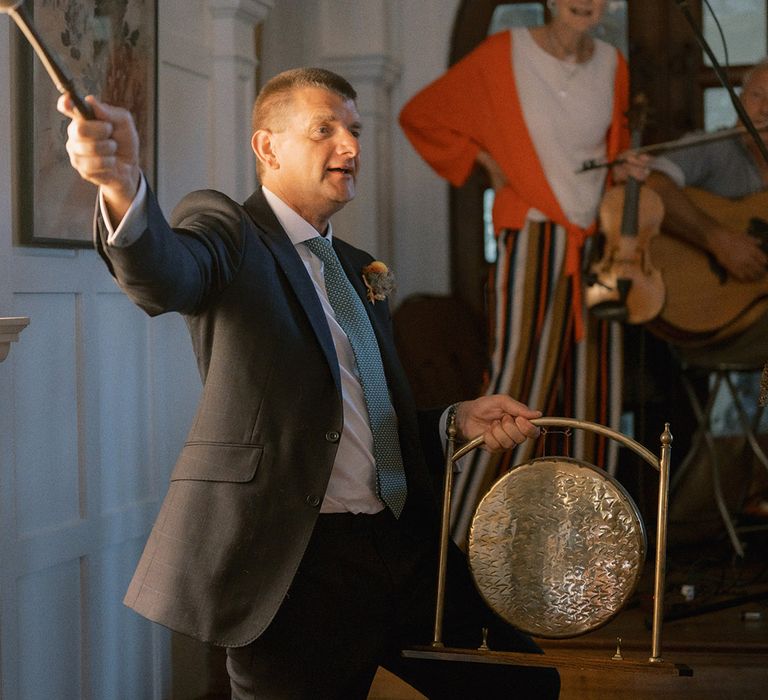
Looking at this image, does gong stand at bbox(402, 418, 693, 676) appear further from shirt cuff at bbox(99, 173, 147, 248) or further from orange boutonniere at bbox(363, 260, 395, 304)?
shirt cuff at bbox(99, 173, 147, 248)

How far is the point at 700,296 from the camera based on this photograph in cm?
398

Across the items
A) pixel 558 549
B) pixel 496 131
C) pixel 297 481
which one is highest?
pixel 496 131

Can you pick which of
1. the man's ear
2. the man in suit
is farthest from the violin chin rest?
the man's ear

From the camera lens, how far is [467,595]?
234 cm

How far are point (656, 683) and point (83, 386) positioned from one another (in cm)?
169

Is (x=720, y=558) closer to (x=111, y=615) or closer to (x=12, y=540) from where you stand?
(x=111, y=615)

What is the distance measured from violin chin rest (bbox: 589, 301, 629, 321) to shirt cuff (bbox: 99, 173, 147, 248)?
8.00 ft

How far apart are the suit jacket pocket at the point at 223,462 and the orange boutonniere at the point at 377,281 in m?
0.51

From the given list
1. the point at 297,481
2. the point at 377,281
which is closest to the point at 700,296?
the point at 377,281

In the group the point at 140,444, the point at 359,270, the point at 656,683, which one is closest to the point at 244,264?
the point at 359,270

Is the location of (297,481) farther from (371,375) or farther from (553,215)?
(553,215)

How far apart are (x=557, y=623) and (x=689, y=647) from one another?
141 centimetres

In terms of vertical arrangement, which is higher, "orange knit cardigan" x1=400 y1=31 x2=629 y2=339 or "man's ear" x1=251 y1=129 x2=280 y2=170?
"orange knit cardigan" x1=400 y1=31 x2=629 y2=339

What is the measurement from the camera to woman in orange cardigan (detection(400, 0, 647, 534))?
4.23 metres
